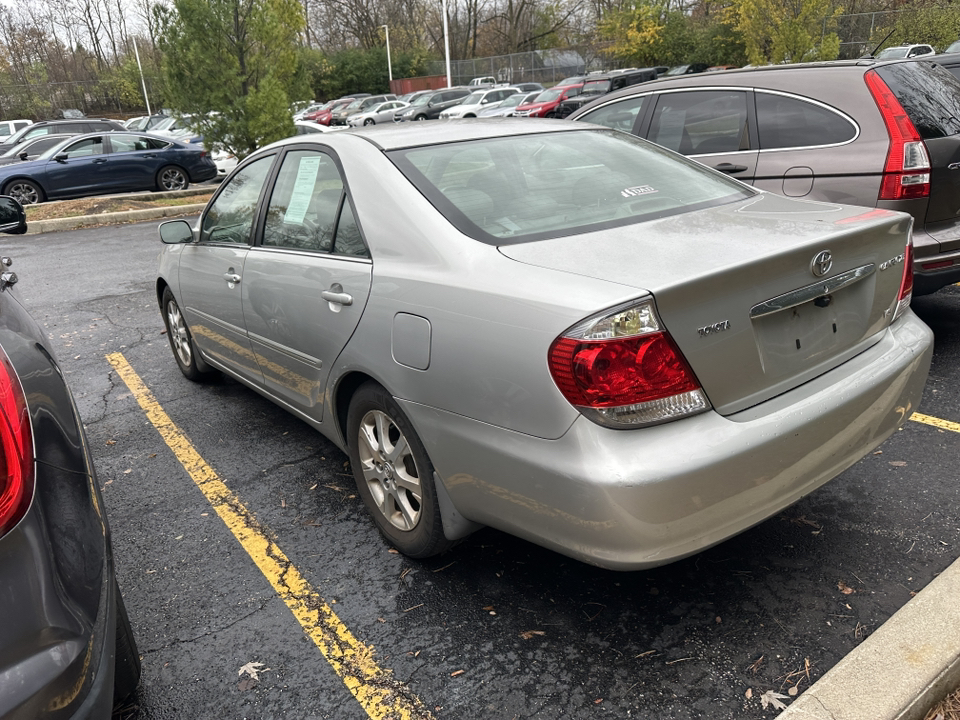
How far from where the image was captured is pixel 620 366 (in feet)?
6.78

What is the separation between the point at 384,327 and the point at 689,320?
1077 millimetres

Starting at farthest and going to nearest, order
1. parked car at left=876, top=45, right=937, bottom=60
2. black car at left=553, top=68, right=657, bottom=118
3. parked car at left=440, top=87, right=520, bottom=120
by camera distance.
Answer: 1. parked car at left=440, top=87, right=520, bottom=120
2. black car at left=553, top=68, right=657, bottom=118
3. parked car at left=876, top=45, right=937, bottom=60

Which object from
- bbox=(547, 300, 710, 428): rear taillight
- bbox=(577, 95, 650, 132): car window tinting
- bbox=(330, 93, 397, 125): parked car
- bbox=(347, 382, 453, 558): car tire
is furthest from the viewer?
bbox=(330, 93, 397, 125): parked car

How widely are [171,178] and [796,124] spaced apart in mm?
15534

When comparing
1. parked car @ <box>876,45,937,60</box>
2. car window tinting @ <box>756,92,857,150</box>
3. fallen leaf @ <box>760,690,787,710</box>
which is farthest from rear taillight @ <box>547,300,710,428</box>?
parked car @ <box>876,45,937,60</box>

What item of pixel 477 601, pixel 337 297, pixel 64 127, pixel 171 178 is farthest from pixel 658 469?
pixel 64 127

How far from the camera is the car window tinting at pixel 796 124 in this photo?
4.73 meters

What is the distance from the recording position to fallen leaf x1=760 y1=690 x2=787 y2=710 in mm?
2180

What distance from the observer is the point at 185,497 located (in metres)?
3.71

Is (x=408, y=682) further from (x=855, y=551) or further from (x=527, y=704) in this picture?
(x=855, y=551)

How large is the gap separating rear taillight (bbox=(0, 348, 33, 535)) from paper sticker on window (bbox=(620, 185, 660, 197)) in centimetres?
215

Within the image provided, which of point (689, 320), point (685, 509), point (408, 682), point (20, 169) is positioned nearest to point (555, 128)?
point (689, 320)

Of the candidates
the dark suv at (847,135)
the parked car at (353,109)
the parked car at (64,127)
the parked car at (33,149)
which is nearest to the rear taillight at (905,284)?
the dark suv at (847,135)

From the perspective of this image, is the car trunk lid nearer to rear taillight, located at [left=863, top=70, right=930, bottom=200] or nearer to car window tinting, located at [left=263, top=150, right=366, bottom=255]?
car window tinting, located at [left=263, top=150, right=366, bottom=255]
